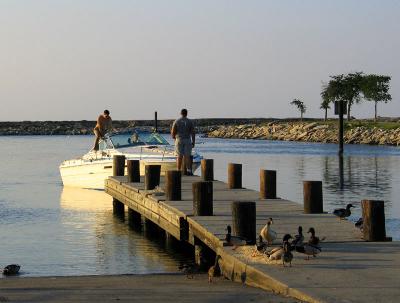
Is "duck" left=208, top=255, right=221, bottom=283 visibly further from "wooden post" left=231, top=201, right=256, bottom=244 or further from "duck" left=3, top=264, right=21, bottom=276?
"duck" left=3, top=264, right=21, bottom=276

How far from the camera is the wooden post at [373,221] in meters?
14.0

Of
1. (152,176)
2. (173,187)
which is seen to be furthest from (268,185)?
(152,176)

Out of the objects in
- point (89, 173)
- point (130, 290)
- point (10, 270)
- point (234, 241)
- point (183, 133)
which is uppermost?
point (183, 133)

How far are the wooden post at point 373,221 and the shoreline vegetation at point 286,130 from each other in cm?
2042

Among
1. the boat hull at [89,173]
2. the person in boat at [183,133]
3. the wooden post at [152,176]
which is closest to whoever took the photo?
the wooden post at [152,176]

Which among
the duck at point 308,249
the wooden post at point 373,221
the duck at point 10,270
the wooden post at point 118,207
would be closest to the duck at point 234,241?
the duck at point 308,249

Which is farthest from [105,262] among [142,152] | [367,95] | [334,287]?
[367,95]

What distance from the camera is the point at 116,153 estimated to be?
106ft

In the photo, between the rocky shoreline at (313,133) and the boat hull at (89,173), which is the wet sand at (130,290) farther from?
the rocky shoreline at (313,133)

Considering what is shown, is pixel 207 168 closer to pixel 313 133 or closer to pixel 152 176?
pixel 152 176

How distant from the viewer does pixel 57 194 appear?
108 feet

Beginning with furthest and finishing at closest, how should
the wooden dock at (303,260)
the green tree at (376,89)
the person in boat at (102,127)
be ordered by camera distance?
the green tree at (376,89) → the person in boat at (102,127) → the wooden dock at (303,260)

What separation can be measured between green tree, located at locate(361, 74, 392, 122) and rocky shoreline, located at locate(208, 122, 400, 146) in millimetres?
7442

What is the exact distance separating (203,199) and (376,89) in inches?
4105
